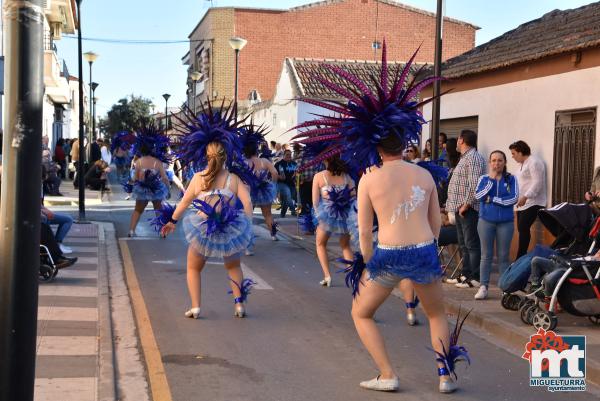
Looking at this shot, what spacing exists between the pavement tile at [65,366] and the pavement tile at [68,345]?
0.14m

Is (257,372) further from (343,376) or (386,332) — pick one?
(386,332)

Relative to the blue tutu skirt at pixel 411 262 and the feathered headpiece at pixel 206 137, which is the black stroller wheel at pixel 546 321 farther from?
the feathered headpiece at pixel 206 137

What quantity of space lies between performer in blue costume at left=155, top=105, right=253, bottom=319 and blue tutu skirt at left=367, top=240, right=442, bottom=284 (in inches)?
110

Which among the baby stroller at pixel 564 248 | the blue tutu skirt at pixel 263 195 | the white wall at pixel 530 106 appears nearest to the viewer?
the baby stroller at pixel 564 248

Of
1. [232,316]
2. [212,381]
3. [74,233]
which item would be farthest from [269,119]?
[212,381]

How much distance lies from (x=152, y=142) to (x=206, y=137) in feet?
22.1

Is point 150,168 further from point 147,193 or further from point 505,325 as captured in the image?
point 505,325

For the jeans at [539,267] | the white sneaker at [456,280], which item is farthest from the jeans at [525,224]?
the jeans at [539,267]

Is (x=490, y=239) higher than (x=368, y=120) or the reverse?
the reverse

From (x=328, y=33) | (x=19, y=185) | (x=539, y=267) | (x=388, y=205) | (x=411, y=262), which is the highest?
(x=328, y=33)

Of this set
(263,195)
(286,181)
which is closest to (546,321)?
(263,195)

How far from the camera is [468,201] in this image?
34.0ft

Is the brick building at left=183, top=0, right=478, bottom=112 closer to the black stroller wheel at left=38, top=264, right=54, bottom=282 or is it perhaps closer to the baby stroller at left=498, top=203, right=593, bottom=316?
the black stroller wheel at left=38, top=264, right=54, bottom=282

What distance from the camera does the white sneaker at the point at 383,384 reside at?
6078 mm
